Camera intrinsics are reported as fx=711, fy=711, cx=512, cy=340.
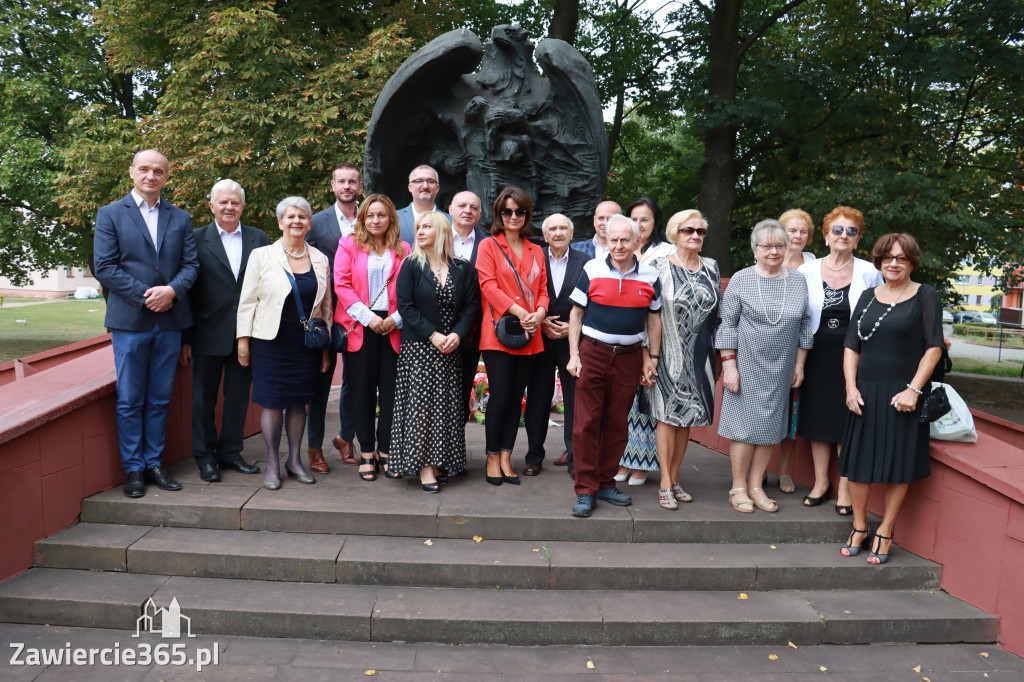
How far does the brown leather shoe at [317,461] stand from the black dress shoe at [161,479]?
0.80 metres

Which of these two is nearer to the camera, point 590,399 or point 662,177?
point 590,399

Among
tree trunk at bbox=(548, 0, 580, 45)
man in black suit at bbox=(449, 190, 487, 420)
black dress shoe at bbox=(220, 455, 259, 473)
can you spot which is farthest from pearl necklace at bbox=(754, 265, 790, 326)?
tree trunk at bbox=(548, 0, 580, 45)

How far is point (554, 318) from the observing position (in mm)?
4492

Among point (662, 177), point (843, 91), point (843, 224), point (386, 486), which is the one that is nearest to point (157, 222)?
point (386, 486)

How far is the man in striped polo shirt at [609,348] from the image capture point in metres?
3.98

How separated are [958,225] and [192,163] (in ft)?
37.8

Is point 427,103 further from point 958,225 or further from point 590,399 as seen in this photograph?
point 958,225

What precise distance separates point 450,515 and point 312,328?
140cm

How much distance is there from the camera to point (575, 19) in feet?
43.1

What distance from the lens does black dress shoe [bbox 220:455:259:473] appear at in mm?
4609

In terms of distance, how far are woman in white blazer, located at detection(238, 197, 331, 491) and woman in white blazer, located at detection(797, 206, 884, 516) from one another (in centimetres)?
307

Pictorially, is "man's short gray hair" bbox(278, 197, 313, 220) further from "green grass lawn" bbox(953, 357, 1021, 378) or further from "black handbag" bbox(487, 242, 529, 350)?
"green grass lawn" bbox(953, 357, 1021, 378)

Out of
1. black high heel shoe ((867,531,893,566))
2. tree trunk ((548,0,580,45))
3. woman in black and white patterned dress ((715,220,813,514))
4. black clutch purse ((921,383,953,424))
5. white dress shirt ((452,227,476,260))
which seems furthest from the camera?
tree trunk ((548,0,580,45))

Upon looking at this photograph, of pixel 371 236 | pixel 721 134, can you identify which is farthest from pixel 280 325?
pixel 721 134
